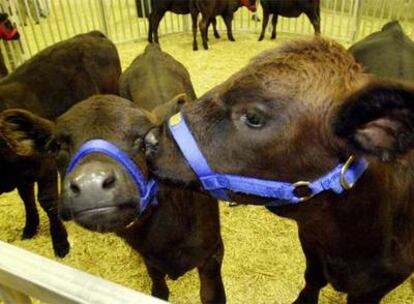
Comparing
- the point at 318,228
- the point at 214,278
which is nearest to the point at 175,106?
the point at 318,228

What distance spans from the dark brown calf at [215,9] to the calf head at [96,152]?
503 centimetres

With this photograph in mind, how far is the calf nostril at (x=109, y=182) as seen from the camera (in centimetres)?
143

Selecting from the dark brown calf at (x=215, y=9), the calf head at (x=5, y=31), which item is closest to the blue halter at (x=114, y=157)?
the calf head at (x=5, y=31)

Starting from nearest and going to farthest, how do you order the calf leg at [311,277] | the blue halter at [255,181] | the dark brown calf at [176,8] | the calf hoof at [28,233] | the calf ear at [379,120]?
1. the calf ear at [379,120]
2. the blue halter at [255,181]
3. the calf leg at [311,277]
4. the calf hoof at [28,233]
5. the dark brown calf at [176,8]

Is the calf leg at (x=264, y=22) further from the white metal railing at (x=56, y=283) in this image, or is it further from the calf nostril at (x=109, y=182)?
the white metal railing at (x=56, y=283)

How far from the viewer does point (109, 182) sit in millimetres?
1458

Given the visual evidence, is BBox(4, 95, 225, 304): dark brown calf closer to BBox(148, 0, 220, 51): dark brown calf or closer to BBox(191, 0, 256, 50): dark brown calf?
BBox(191, 0, 256, 50): dark brown calf

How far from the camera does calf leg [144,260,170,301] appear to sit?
238cm

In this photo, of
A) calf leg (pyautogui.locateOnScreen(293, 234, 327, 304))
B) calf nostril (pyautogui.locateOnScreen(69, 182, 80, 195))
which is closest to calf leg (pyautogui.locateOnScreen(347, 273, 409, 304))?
calf leg (pyautogui.locateOnScreen(293, 234, 327, 304))

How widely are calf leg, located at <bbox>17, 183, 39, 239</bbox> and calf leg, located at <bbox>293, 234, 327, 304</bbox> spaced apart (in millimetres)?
2123

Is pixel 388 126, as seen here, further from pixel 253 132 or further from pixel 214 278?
pixel 214 278

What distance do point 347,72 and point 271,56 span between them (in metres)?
0.26

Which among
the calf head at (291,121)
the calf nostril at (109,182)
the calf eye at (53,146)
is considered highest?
the calf head at (291,121)

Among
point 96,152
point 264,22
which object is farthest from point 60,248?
point 264,22
